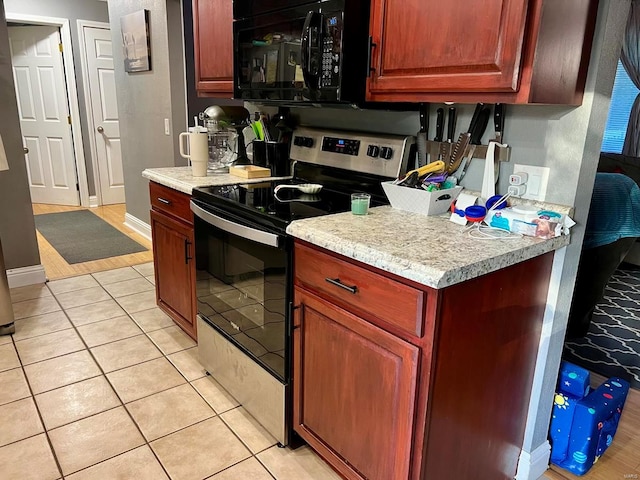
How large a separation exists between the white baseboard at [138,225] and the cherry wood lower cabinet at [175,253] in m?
1.91

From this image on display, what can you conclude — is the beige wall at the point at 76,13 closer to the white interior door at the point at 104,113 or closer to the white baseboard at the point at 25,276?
the white interior door at the point at 104,113

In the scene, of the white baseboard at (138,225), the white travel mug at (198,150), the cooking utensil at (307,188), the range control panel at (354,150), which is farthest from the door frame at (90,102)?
the cooking utensil at (307,188)

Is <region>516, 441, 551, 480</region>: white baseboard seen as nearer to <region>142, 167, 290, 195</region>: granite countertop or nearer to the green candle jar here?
the green candle jar

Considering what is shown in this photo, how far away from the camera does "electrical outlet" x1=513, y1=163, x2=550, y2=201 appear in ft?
5.06

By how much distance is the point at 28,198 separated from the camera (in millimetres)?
3279

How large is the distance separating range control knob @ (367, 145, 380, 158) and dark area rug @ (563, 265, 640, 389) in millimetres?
1639

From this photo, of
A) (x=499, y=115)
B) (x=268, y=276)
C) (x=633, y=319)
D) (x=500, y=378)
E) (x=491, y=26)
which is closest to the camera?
(x=491, y=26)

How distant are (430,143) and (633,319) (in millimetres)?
2356

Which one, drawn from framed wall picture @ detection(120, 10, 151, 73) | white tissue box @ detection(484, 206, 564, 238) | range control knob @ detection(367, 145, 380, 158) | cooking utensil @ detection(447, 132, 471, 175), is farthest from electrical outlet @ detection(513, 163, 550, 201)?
framed wall picture @ detection(120, 10, 151, 73)

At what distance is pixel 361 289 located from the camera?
1349mm

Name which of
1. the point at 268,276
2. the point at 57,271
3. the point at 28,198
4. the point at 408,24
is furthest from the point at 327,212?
the point at 57,271

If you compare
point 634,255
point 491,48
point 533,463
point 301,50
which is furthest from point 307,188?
point 634,255

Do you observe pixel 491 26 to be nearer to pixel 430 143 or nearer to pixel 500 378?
pixel 430 143

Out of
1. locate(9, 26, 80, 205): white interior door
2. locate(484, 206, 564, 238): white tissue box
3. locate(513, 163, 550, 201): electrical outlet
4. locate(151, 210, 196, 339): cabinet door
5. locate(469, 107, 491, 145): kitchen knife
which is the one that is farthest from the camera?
locate(9, 26, 80, 205): white interior door
